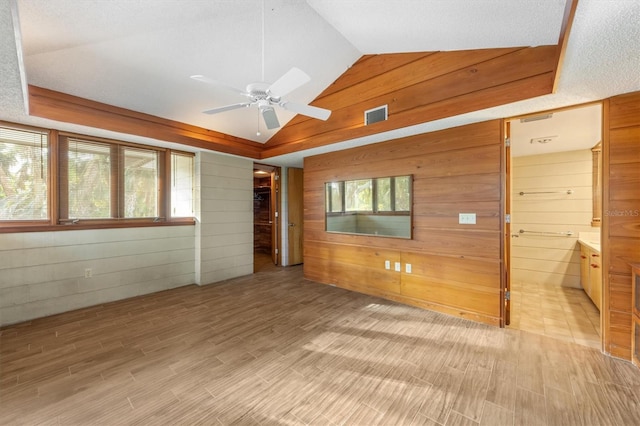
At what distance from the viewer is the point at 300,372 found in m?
2.08

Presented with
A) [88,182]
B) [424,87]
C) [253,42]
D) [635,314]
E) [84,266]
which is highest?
[253,42]

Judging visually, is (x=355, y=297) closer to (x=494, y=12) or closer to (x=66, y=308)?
(x=494, y=12)

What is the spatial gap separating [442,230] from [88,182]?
189 inches

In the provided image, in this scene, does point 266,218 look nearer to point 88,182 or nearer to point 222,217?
point 222,217

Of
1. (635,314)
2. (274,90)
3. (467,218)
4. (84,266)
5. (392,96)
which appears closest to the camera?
(274,90)

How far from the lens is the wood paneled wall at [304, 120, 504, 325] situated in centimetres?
291

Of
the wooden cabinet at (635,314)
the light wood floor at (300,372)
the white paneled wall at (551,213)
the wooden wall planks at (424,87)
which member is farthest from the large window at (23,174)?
the white paneled wall at (551,213)

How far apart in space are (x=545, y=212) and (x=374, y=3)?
435 cm

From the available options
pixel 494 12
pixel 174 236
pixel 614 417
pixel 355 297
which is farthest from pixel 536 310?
pixel 174 236

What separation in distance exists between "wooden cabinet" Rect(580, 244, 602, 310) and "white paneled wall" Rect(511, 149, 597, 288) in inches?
7.5

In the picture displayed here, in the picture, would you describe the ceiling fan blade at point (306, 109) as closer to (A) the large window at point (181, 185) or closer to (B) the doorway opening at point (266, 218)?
(A) the large window at point (181, 185)

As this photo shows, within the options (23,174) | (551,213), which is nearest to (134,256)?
(23,174)

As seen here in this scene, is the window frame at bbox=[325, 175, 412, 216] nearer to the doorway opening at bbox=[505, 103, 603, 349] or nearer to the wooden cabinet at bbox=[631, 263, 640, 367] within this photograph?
the doorway opening at bbox=[505, 103, 603, 349]

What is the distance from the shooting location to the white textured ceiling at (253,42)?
182 centimetres
